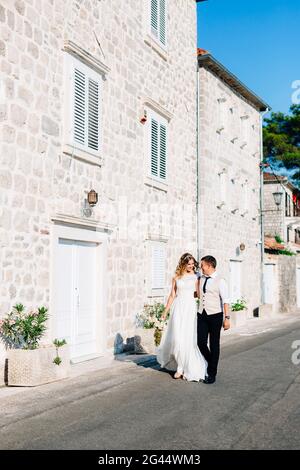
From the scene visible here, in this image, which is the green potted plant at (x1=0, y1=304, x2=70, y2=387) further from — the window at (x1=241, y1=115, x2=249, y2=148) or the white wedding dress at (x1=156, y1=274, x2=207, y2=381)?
the window at (x1=241, y1=115, x2=249, y2=148)

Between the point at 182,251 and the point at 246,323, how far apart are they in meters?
5.18

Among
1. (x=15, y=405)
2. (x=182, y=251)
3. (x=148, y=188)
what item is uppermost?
(x=148, y=188)

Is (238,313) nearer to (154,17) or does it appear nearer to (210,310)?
(154,17)

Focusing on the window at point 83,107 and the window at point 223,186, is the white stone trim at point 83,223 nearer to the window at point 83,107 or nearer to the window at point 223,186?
the window at point 83,107

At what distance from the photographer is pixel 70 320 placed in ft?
36.3

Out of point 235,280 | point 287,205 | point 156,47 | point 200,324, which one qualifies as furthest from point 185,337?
point 287,205

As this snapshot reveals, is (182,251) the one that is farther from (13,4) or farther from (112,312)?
(13,4)

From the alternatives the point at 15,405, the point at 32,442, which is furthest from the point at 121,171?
the point at 32,442

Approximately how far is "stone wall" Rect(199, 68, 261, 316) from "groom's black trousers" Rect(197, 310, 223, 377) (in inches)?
358

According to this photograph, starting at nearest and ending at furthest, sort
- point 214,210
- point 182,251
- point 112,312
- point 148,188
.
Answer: point 112,312 → point 148,188 → point 182,251 → point 214,210

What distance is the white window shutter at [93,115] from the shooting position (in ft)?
38.0

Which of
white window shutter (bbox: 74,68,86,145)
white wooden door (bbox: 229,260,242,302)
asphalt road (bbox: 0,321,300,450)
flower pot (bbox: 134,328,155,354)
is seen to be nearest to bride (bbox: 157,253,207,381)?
asphalt road (bbox: 0,321,300,450)

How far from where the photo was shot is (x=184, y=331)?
9023 mm

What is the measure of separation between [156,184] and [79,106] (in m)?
3.89
